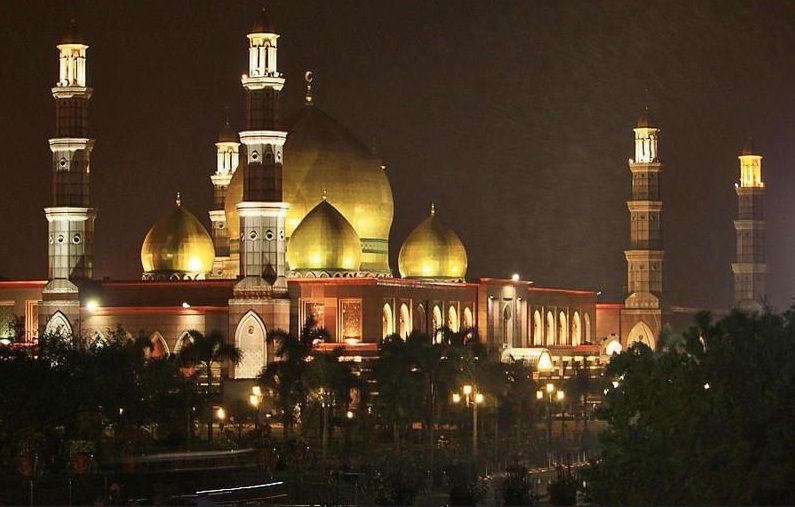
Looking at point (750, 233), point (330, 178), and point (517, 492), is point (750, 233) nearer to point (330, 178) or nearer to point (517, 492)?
point (330, 178)

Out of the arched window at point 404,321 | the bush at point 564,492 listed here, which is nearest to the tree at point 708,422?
the bush at point 564,492

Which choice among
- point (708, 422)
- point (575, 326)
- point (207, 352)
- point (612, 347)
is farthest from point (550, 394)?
point (708, 422)

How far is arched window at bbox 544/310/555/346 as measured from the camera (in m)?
81.2

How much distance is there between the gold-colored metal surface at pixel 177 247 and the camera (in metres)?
71.1

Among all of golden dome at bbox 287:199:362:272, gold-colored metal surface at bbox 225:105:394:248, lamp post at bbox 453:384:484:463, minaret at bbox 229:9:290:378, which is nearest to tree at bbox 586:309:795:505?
lamp post at bbox 453:384:484:463

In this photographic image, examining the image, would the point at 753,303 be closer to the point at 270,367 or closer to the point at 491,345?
the point at 491,345

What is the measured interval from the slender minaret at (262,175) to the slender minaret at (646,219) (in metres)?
20.8

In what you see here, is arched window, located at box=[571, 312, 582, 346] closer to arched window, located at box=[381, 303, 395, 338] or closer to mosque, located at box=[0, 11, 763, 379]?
mosque, located at box=[0, 11, 763, 379]

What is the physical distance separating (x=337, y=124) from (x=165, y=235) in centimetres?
A: 679

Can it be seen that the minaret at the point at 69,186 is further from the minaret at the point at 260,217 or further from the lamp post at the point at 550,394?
the lamp post at the point at 550,394

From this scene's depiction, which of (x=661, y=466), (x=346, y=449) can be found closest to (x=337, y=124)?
(x=346, y=449)

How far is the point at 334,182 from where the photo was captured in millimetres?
70688

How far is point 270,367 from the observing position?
56500mm

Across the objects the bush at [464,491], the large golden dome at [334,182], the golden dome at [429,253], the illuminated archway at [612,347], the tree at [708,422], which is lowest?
the bush at [464,491]
